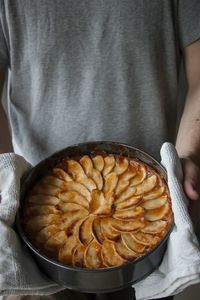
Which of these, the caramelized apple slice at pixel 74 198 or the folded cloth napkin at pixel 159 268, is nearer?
the folded cloth napkin at pixel 159 268

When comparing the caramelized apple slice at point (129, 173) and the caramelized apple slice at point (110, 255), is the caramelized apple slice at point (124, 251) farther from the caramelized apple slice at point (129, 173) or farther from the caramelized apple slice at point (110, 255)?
the caramelized apple slice at point (129, 173)

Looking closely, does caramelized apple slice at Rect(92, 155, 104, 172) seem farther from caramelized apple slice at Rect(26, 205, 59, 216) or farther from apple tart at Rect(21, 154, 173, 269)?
caramelized apple slice at Rect(26, 205, 59, 216)

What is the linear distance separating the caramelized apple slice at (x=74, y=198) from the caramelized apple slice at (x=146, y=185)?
11 cm

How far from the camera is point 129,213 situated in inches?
30.4

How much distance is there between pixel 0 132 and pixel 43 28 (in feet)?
0.88

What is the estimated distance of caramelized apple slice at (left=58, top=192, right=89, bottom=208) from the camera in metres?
0.80

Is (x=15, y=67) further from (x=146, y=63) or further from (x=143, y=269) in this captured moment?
(x=143, y=269)

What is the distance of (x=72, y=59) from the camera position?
0.86m

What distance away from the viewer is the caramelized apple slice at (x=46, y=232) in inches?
29.4

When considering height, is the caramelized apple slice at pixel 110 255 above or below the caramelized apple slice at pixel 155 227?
below

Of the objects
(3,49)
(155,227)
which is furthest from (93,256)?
(3,49)

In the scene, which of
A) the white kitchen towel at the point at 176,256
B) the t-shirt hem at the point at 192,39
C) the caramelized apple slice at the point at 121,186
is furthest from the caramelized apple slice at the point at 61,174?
the t-shirt hem at the point at 192,39

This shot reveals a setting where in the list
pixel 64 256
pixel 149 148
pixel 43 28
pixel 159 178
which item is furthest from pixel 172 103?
pixel 64 256

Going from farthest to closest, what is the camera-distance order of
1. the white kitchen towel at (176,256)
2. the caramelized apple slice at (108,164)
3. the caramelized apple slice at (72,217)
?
the caramelized apple slice at (108,164) → the caramelized apple slice at (72,217) → the white kitchen towel at (176,256)
